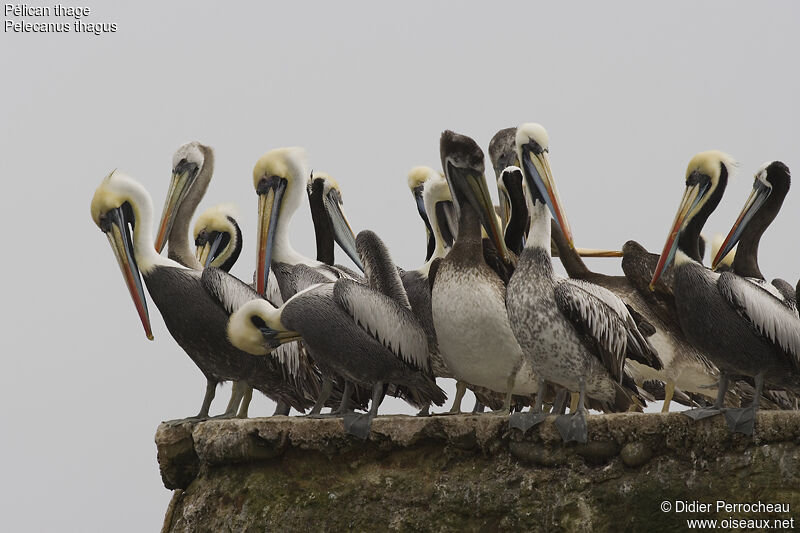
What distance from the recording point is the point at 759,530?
6273mm

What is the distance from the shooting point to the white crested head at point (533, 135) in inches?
317

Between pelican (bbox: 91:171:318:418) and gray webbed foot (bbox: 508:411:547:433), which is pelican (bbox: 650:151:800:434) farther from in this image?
pelican (bbox: 91:171:318:418)

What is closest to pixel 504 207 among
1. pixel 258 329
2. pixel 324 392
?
pixel 324 392

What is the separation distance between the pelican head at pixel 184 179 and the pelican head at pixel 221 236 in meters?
0.35

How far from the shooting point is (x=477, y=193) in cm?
791

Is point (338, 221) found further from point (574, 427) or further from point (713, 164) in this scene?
point (574, 427)

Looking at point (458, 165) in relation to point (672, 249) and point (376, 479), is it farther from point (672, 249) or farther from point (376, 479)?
point (376, 479)

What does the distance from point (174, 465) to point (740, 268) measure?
13.2 ft

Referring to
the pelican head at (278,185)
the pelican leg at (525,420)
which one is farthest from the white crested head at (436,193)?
the pelican leg at (525,420)

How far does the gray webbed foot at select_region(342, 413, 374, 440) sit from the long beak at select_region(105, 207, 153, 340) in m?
2.29

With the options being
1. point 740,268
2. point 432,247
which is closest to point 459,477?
point 740,268

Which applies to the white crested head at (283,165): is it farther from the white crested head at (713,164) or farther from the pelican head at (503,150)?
the white crested head at (713,164)

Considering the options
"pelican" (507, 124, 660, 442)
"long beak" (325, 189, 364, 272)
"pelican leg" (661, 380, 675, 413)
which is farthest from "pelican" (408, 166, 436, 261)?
"pelican" (507, 124, 660, 442)

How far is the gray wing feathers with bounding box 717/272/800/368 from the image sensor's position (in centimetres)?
678
